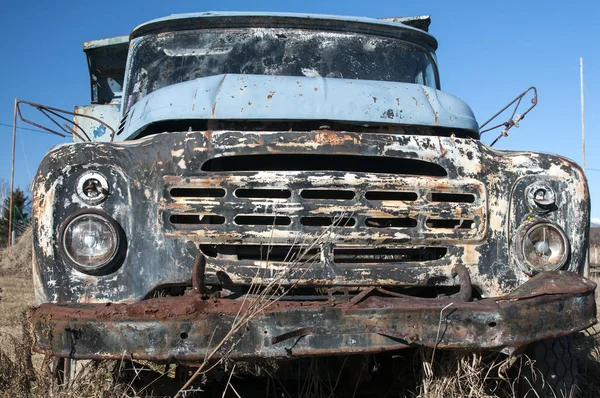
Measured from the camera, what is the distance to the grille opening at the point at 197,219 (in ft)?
9.77

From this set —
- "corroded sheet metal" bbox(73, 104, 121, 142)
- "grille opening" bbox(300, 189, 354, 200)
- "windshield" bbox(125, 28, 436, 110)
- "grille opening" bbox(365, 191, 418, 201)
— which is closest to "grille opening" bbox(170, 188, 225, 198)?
"grille opening" bbox(300, 189, 354, 200)

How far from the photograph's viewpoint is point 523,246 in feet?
10.3

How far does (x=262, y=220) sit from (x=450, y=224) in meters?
0.95

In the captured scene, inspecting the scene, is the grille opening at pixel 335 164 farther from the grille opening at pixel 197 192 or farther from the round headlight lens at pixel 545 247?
the round headlight lens at pixel 545 247

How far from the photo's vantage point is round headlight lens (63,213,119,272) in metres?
2.85

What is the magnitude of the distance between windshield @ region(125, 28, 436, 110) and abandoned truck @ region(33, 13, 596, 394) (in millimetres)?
800

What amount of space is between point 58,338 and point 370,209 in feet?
4.84

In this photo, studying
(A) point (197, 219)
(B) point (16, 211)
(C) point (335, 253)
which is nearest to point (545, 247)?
(C) point (335, 253)

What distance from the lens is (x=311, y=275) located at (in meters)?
2.92

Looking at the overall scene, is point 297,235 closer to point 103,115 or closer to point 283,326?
point 283,326

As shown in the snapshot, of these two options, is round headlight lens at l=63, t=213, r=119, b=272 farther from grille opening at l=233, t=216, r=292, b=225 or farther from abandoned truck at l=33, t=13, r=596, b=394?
grille opening at l=233, t=216, r=292, b=225

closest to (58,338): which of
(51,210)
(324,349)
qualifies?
(51,210)

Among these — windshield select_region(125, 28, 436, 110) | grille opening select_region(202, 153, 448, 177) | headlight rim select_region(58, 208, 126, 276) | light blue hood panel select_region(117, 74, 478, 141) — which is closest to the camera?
headlight rim select_region(58, 208, 126, 276)

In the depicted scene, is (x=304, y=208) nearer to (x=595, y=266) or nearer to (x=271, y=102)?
(x=271, y=102)
